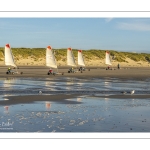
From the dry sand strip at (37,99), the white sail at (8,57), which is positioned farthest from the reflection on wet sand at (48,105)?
the white sail at (8,57)

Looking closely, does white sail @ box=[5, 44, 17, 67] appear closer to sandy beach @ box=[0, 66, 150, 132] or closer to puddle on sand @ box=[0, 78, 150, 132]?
sandy beach @ box=[0, 66, 150, 132]

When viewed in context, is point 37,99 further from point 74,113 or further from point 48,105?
point 74,113

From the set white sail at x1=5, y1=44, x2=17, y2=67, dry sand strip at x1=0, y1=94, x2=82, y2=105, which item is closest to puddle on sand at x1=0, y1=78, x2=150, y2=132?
dry sand strip at x1=0, y1=94, x2=82, y2=105

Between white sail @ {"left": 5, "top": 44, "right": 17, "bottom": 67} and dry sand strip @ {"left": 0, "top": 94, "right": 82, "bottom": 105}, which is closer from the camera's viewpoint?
dry sand strip @ {"left": 0, "top": 94, "right": 82, "bottom": 105}

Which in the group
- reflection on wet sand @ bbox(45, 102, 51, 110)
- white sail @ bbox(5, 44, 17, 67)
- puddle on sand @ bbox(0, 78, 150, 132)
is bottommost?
puddle on sand @ bbox(0, 78, 150, 132)

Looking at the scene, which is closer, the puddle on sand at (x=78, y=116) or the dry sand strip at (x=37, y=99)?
the puddle on sand at (x=78, y=116)

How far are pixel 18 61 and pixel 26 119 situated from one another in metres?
98.8

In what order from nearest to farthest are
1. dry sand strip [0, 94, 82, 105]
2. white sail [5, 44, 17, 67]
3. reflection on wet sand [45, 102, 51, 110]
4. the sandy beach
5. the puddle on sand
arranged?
the puddle on sand
the sandy beach
reflection on wet sand [45, 102, 51, 110]
dry sand strip [0, 94, 82, 105]
white sail [5, 44, 17, 67]

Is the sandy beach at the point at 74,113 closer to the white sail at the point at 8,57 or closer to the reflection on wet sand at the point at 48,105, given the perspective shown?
the reflection on wet sand at the point at 48,105

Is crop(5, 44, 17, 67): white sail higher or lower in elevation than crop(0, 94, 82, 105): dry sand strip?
higher
